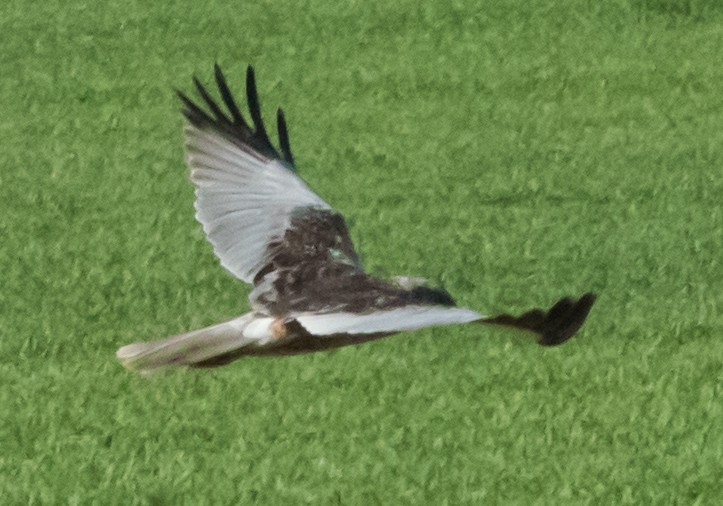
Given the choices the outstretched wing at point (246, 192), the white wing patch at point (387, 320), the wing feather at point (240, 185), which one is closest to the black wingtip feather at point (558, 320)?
the white wing patch at point (387, 320)

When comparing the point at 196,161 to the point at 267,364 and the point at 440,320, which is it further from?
the point at 440,320

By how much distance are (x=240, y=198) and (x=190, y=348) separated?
123 centimetres

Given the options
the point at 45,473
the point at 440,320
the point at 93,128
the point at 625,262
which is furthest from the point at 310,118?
the point at 440,320

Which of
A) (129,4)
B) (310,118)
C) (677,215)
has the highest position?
(129,4)

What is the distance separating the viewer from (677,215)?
33.4ft

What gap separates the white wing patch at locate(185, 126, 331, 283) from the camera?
6.12m

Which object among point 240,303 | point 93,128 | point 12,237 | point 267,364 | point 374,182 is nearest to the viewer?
point 267,364

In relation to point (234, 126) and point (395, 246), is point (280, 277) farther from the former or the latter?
point (395, 246)

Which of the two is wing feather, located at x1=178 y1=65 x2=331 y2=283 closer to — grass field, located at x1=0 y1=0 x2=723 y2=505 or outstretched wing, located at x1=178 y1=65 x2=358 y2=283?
outstretched wing, located at x1=178 y1=65 x2=358 y2=283

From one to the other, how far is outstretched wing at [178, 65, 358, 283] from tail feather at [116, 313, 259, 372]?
2.23ft

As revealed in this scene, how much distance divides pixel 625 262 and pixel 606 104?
11.2 feet

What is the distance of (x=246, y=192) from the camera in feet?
21.0

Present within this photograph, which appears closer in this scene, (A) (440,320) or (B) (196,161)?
(A) (440,320)

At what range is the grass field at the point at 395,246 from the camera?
7.06 m
